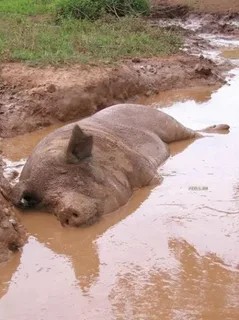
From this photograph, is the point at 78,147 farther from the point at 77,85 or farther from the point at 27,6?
the point at 27,6

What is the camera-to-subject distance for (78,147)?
6.34 meters

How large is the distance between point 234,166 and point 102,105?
3.10 m

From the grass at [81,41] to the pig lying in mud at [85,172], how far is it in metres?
3.50

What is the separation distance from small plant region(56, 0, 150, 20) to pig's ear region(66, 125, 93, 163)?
1065cm

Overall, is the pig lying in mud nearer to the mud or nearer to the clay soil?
the mud

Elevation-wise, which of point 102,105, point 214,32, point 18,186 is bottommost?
point 214,32

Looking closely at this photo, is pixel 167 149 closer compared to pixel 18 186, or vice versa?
pixel 18 186

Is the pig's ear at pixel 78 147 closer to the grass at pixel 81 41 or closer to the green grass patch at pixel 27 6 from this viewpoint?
the grass at pixel 81 41

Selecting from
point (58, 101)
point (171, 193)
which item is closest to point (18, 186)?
point (171, 193)

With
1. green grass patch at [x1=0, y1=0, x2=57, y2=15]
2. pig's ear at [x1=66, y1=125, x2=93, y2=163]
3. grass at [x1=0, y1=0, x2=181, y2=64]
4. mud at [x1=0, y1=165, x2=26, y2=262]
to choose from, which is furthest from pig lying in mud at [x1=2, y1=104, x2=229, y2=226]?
green grass patch at [x1=0, y1=0, x2=57, y2=15]

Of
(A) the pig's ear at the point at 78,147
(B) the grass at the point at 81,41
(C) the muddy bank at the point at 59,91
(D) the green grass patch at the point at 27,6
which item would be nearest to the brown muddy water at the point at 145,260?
(A) the pig's ear at the point at 78,147

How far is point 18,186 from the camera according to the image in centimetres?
632

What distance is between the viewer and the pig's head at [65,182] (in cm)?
604

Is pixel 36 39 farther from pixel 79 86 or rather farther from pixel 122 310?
pixel 122 310
